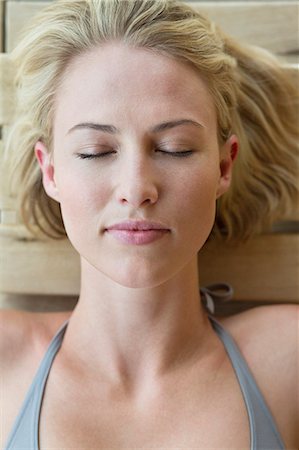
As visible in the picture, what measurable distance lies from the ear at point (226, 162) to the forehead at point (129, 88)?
0.37 feet

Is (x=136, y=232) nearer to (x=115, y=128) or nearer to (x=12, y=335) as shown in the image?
(x=115, y=128)

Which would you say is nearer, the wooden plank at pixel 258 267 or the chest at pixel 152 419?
the chest at pixel 152 419

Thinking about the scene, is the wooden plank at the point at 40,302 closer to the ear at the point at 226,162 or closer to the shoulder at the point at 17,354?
the shoulder at the point at 17,354

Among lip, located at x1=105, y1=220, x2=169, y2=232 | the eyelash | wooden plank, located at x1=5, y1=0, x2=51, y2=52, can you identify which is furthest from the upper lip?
wooden plank, located at x1=5, y1=0, x2=51, y2=52

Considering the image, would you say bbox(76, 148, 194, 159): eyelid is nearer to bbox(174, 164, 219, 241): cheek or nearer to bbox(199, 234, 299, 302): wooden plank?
bbox(174, 164, 219, 241): cheek

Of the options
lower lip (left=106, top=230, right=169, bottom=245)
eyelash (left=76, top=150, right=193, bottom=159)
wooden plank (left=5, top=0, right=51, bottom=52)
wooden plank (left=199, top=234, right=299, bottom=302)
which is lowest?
wooden plank (left=199, top=234, right=299, bottom=302)

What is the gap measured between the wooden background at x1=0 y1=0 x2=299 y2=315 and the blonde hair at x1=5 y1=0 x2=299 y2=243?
5cm

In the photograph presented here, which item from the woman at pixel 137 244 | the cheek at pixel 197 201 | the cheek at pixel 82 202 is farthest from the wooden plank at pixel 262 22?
the cheek at pixel 82 202

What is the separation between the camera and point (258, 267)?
1400mm

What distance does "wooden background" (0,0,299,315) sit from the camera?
1.40m

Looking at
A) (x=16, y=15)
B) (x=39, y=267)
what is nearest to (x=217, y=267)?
(x=39, y=267)

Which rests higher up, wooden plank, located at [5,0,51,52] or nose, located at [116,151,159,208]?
wooden plank, located at [5,0,51,52]

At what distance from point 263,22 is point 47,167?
1.97 ft

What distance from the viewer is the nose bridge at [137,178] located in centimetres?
98
